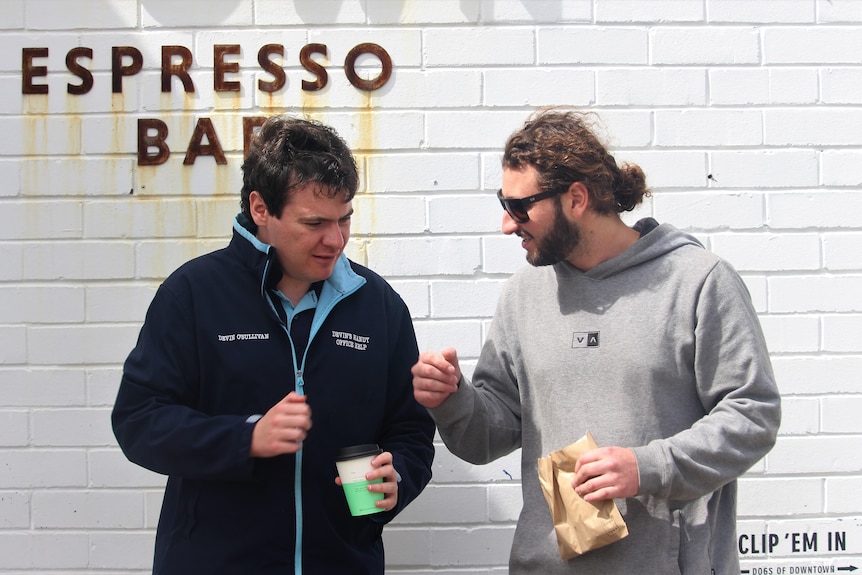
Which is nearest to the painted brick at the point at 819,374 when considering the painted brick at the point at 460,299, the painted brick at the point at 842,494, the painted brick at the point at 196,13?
the painted brick at the point at 842,494

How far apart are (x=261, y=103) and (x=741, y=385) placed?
2.17m

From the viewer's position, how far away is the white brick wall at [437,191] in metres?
3.42

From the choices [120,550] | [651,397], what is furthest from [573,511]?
[120,550]

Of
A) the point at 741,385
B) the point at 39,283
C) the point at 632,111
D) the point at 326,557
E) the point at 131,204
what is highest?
the point at 632,111

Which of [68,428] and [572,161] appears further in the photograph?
[68,428]

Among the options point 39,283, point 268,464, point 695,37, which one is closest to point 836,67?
point 695,37

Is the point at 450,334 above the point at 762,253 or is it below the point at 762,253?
below

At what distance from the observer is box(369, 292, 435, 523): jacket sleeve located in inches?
99.6

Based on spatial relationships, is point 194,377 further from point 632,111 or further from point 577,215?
point 632,111

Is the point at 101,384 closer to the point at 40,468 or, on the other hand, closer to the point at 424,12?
the point at 40,468

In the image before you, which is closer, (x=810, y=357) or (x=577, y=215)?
(x=577, y=215)

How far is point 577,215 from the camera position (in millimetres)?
2439

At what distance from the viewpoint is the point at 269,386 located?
2361mm

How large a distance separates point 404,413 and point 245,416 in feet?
1.63
